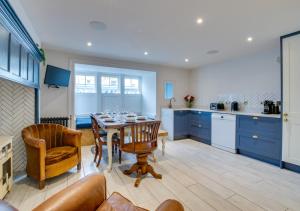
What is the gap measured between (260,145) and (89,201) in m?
3.41

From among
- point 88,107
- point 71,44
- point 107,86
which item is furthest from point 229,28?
point 88,107

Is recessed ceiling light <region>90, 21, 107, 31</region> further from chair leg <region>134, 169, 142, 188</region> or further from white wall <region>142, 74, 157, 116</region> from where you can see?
white wall <region>142, 74, 157, 116</region>

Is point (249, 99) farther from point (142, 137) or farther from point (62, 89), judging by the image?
point (62, 89)

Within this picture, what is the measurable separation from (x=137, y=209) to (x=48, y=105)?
11.7 ft

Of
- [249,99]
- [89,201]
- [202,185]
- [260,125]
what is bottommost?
[202,185]

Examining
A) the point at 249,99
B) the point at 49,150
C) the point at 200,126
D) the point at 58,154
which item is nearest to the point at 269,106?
the point at 249,99

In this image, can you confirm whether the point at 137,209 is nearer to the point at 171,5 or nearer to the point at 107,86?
the point at 171,5

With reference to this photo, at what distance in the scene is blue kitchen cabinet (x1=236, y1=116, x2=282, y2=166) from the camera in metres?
2.99

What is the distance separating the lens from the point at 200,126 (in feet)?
15.2

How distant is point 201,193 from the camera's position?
2.12m

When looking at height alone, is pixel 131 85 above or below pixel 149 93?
above

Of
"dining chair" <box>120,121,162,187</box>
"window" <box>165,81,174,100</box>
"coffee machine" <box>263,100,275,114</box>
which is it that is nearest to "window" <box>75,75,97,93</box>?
"window" <box>165,81,174,100</box>

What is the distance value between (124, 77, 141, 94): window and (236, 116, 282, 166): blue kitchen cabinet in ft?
11.5

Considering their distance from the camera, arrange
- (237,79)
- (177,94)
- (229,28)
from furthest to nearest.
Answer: (177,94), (237,79), (229,28)
